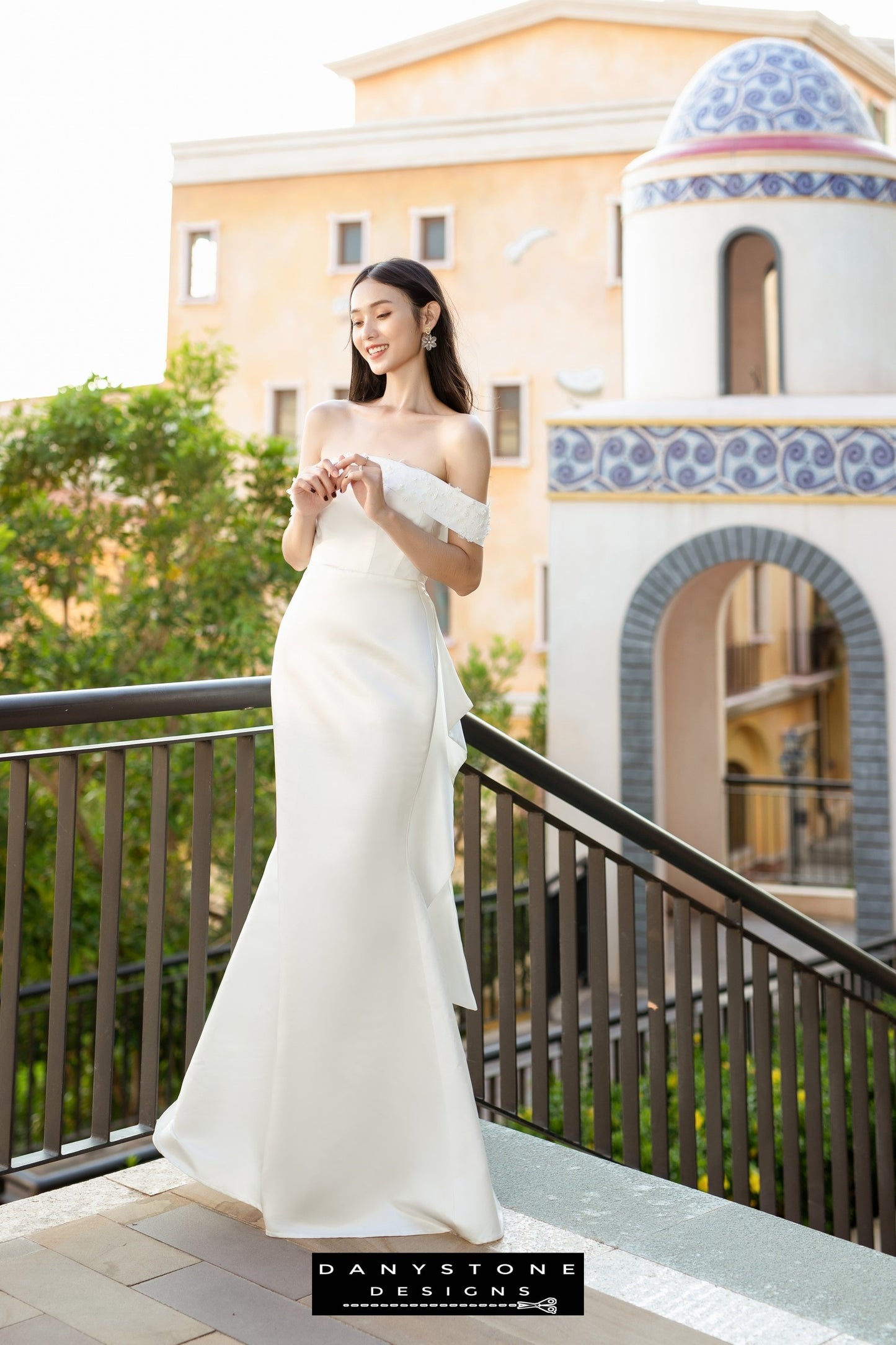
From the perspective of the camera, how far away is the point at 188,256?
24.8 m

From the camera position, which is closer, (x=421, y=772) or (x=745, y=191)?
(x=421, y=772)

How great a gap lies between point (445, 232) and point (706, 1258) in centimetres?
2209

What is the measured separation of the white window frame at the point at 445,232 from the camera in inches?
905

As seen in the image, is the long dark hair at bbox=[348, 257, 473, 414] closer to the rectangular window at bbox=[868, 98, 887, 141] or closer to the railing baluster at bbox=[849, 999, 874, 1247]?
the railing baluster at bbox=[849, 999, 874, 1247]

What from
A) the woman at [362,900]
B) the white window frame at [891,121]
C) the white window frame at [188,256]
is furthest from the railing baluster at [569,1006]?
the white window frame at [891,121]

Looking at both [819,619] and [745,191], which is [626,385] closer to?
[745,191]

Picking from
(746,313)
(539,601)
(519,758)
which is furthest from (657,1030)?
(539,601)

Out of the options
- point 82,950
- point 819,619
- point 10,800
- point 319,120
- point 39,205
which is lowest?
point 82,950

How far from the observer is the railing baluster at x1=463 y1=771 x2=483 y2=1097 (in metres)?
3.42

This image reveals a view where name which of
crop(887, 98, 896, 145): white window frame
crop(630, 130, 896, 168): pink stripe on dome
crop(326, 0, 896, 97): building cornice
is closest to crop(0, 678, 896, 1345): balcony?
crop(630, 130, 896, 168): pink stripe on dome

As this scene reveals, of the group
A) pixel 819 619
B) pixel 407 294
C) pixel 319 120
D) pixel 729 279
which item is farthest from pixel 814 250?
pixel 319 120

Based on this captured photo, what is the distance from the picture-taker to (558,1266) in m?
2.61

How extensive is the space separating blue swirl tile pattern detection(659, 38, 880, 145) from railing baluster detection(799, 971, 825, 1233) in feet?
31.2

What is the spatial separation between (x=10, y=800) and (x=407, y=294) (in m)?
1.31
